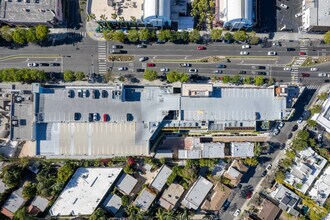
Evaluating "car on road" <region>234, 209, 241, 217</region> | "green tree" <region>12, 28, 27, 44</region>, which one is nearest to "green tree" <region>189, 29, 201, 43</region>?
"green tree" <region>12, 28, 27, 44</region>

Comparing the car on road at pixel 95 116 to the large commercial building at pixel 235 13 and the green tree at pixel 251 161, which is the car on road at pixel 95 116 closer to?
the green tree at pixel 251 161

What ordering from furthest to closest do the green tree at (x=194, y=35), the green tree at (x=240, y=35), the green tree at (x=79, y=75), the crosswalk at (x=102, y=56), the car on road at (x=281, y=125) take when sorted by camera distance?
1. the car on road at (x=281, y=125)
2. the crosswalk at (x=102, y=56)
3. the green tree at (x=240, y=35)
4. the green tree at (x=194, y=35)
5. the green tree at (x=79, y=75)

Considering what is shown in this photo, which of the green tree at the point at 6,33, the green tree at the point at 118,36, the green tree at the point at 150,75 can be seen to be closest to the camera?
the green tree at the point at 6,33

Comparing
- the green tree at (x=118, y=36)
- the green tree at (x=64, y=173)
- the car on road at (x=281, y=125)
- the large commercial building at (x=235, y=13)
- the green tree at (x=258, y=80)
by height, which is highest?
the large commercial building at (x=235, y=13)

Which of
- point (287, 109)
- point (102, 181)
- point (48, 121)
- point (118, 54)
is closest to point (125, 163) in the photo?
point (102, 181)

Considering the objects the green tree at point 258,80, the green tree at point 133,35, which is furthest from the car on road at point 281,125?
the green tree at point 133,35

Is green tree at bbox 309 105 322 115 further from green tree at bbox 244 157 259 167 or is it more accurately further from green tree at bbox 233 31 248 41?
green tree at bbox 233 31 248 41
